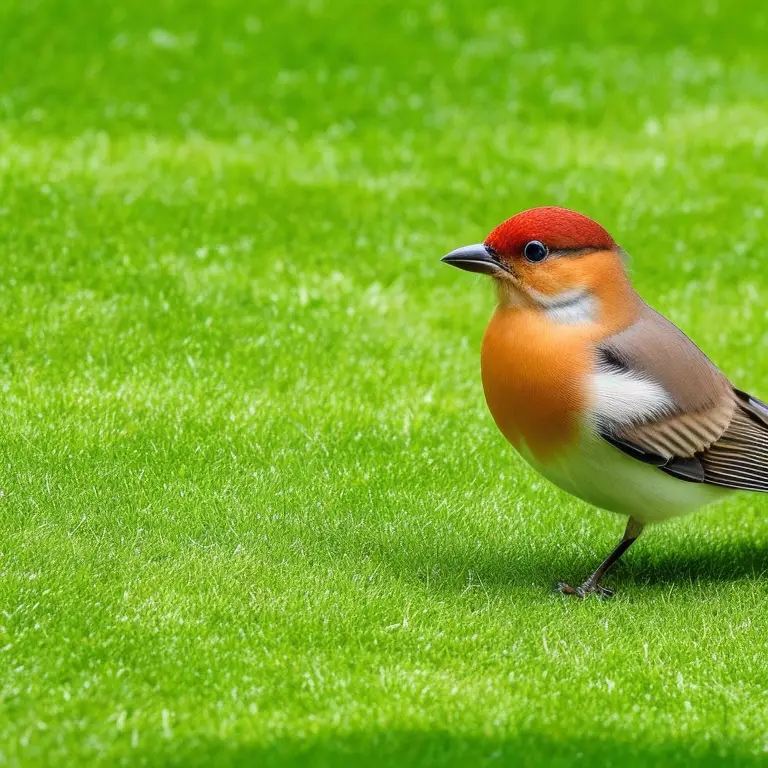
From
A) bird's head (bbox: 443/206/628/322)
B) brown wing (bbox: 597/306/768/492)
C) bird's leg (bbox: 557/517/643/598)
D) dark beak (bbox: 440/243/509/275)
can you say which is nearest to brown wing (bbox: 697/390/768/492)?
brown wing (bbox: 597/306/768/492)

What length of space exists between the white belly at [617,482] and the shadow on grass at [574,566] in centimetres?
62

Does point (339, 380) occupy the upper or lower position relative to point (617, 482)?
lower

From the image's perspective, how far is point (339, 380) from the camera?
977cm

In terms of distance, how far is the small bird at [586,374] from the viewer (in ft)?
22.2

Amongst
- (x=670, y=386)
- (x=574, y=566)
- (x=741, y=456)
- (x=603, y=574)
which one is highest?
(x=670, y=386)

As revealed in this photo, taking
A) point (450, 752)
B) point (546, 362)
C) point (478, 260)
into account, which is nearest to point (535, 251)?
point (478, 260)

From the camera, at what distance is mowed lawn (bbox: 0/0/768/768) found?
5746mm

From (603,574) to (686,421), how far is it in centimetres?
97

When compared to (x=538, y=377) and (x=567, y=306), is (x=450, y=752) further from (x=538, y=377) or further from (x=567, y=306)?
(x=567, y=306)

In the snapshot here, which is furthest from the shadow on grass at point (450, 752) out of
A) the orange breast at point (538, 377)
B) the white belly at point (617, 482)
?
the orange breast at point (538, 377)

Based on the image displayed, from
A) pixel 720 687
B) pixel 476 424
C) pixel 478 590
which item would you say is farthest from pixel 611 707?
pixel 476 424

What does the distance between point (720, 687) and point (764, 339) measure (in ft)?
18.1

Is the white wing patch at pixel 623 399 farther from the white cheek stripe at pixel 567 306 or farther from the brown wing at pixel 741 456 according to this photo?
the brown wing at pixel 741 456

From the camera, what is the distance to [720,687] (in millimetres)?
6211
